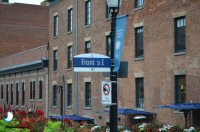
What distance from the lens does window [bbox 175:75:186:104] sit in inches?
1035

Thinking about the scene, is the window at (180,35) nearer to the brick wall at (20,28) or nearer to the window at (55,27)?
the window at (55,27)

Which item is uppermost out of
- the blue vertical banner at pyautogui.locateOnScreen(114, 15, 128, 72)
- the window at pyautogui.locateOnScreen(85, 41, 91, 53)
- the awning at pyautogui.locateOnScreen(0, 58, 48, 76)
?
the window at pyautogui.locateOnScreen(85, 41, 91, 53)

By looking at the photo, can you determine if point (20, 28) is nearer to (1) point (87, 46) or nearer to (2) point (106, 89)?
(1) point (87, 46)

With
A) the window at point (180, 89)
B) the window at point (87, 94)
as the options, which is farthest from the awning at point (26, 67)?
the window at point (180, 89)

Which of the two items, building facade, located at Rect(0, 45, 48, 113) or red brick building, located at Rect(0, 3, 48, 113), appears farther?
red brick building, located at Rect(0, 3, 48, 113)

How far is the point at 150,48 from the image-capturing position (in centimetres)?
2928

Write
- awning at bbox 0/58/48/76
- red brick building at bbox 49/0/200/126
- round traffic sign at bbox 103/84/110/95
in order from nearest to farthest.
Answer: round traffic sign at bbox 103/84/110/95 → red brick building at bbox 49/0/200/126 → awning at bbox 0/58/48/76

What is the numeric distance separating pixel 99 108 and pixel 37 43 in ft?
117

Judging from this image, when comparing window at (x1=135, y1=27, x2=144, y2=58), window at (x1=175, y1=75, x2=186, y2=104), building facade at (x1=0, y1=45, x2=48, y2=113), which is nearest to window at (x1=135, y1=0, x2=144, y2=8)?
window at (x1=135, y1=27, x2=144, y2=58)

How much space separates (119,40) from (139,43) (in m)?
19.2

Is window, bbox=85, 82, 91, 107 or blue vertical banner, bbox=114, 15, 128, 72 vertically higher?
blue vertical banner, bbox=114, 15, 128, 72

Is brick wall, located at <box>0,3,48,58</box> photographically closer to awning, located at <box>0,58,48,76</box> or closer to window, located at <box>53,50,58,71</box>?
awning, located at <box>0,58,48,76</box>

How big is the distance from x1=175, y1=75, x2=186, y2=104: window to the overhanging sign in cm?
1487

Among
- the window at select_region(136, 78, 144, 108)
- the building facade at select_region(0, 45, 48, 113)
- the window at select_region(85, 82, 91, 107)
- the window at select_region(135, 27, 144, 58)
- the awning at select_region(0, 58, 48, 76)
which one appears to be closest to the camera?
the window at select_region(136, 78, 144, 108)
